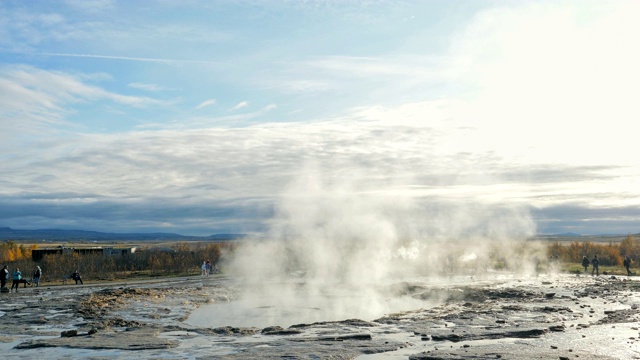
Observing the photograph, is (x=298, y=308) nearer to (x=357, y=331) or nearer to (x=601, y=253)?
(x=357, y=331)

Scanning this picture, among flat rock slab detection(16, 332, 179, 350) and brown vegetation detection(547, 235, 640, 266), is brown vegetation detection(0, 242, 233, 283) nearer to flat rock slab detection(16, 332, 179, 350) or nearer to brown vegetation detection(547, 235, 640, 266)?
flat rock slab detection(16, 332, 179, 350)

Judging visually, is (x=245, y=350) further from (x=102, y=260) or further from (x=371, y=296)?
(x=102, y=260)

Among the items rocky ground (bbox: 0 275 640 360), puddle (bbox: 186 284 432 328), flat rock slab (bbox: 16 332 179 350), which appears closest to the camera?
rocky ground (bbox: 0 275 640 360)

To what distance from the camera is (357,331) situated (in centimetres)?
2053

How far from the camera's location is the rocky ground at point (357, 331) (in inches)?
664

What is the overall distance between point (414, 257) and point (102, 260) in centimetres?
3323

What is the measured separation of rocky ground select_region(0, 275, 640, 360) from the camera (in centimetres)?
1686

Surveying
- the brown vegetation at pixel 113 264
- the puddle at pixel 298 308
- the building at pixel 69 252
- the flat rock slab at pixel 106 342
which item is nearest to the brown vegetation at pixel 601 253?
the puddle at pixel 298 308

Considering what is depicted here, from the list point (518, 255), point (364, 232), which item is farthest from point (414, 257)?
point (518, 255)

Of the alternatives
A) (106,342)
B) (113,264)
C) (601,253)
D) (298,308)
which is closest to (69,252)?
(113,264)

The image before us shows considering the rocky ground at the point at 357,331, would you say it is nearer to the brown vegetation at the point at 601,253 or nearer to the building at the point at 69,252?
the brown vegetation at the point at 601,253

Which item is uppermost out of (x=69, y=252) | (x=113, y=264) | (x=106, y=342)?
(x=69, y=252)

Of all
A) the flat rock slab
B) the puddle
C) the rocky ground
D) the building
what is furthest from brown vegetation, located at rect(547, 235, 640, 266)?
the flat rock slab

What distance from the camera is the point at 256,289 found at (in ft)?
132
